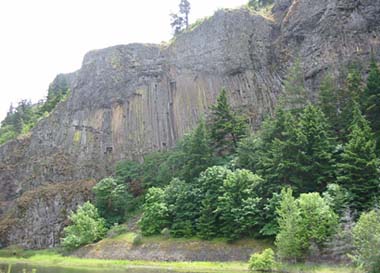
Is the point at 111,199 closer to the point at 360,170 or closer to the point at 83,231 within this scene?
the point at 83,231

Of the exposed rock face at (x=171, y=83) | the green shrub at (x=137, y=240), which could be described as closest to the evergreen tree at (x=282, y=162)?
the green shrub at (x=137, y=240)

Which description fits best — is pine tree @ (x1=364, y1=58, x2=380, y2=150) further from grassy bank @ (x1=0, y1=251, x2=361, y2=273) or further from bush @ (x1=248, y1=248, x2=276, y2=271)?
bush @ (x1=248, y1=248, x2=276, y2=271)

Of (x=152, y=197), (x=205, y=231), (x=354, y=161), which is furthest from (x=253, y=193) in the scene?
(x=152, y=197)

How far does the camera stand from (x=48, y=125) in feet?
281

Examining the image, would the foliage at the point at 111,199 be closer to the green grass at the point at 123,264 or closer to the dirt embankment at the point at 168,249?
the dirt embankment at the point at 168,249

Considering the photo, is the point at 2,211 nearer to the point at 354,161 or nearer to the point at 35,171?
the point at 35,171

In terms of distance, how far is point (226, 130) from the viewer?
62.4 m

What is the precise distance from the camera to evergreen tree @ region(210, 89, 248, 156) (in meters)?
62.4

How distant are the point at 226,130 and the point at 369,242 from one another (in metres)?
35.5

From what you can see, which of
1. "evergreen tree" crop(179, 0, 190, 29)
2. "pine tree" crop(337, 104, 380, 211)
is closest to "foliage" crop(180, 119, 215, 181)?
"pine tree" crop(337, 104, 380, 211)

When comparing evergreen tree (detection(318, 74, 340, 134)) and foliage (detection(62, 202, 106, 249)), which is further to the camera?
foliage (detection(62, 202, 106, 249))

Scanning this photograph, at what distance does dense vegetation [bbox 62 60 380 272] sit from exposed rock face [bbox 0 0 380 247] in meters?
6.91

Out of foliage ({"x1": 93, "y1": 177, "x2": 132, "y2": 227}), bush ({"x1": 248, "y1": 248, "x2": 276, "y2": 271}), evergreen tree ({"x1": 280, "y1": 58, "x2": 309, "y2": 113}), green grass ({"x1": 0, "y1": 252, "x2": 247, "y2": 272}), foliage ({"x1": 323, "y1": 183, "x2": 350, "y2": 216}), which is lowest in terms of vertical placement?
green grass ({"x1": 0, "y1": 252, "x2": 247, "y2": 272})

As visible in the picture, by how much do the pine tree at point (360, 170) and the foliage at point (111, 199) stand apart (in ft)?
103
